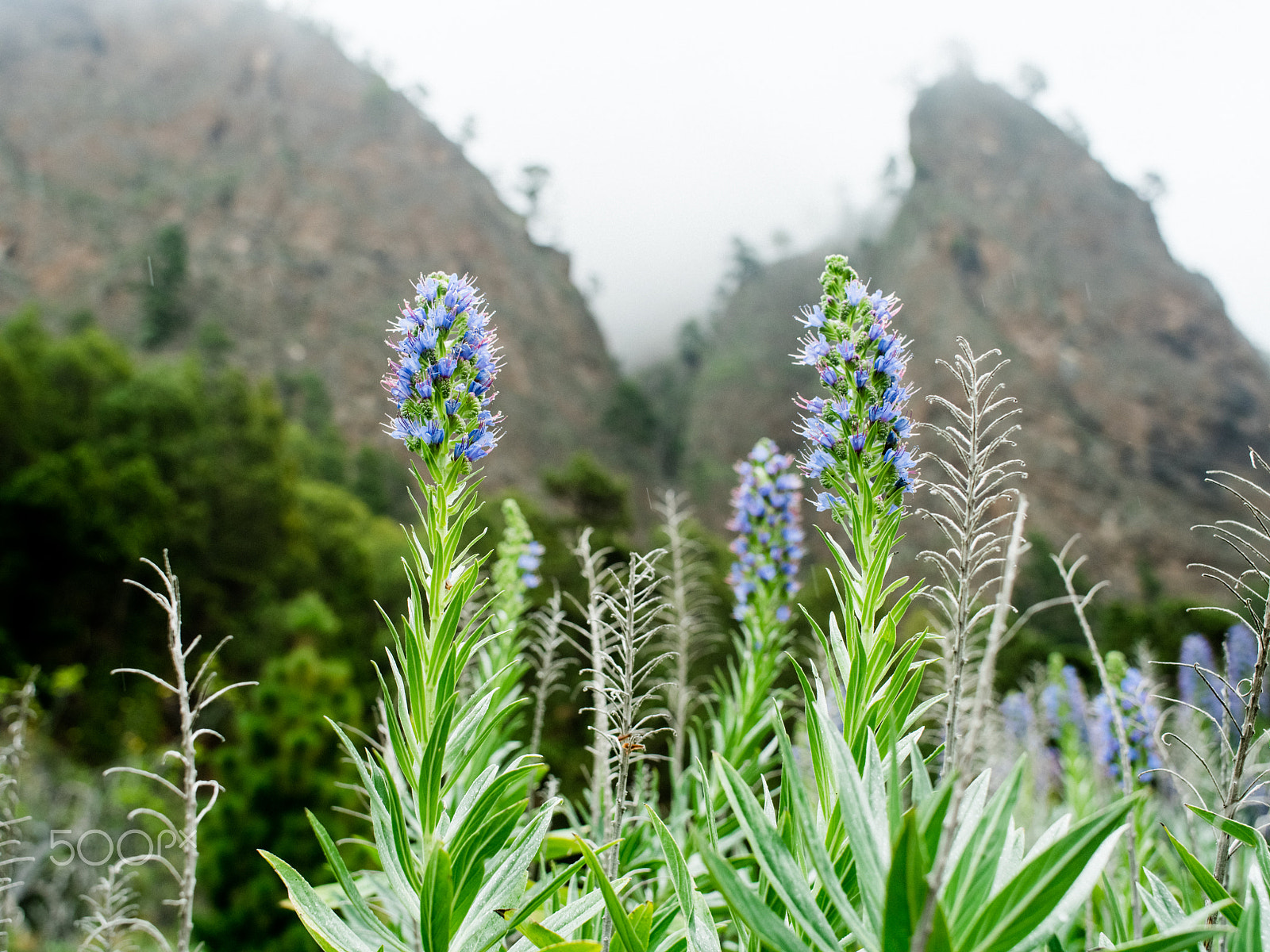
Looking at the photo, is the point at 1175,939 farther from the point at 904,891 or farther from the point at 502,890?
the point at 502,890

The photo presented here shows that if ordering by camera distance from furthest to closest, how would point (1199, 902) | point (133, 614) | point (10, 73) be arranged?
1. point (10, 73)
2. point (133, 614)
3. point (1199, 902)

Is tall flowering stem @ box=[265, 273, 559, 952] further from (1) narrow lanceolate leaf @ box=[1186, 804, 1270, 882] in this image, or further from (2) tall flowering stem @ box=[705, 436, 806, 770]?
(1) narrow lanceolate leaf @ box=[1186, 804, 1270, 882]

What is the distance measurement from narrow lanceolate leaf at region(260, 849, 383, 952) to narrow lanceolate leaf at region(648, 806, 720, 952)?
→ 699 mm

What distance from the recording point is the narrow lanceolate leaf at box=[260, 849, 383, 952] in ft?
5.13

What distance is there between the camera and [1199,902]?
6.17 feet

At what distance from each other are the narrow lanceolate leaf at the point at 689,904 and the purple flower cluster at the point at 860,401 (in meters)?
1.04

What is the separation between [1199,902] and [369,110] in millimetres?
90576

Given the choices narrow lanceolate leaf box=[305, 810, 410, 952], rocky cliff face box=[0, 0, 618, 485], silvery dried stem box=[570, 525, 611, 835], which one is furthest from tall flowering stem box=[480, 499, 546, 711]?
rocky cliff face box=[0, 0, 618, 485]

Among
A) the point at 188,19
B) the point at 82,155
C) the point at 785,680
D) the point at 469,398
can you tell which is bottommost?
the point at 469,398

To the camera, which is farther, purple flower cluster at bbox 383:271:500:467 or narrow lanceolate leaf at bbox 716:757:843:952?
purple flower cluster at bbox 383:271:500:467

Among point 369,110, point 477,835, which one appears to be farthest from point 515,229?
point 477,835

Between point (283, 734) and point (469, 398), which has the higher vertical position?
point (469, 398)

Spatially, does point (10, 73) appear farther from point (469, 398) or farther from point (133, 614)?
point (469, 398)

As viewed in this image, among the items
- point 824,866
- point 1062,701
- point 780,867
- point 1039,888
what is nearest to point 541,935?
point 780,867
